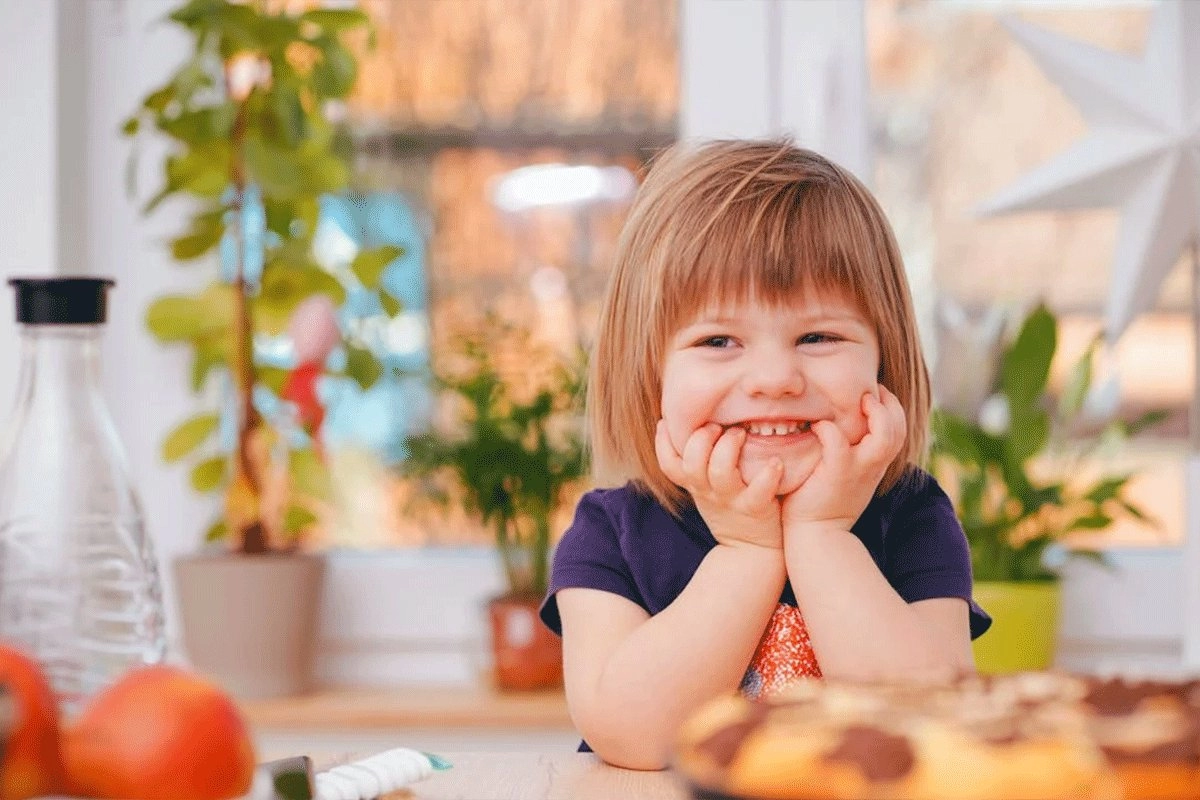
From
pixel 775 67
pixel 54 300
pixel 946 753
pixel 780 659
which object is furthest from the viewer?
pixel 775 67

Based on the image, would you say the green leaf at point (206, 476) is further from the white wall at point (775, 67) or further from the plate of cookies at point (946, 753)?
the plate of cookies at point (946, 753)

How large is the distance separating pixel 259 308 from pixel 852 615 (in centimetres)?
115

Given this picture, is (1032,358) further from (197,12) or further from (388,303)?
(197,12)

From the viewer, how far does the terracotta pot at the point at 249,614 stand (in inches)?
66.7

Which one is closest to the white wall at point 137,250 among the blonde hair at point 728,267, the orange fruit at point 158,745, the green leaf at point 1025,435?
the blonde hair at point 728,267

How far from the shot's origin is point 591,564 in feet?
3.37

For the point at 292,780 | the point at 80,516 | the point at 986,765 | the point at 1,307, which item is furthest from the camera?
the point at 1,307

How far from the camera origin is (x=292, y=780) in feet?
2.06

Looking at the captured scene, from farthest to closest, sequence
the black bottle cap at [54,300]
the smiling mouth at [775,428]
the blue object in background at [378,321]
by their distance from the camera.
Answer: the blue object in background at [378,321] → the smiling mouth at [775,428] → the black bottle cap at [54,300]

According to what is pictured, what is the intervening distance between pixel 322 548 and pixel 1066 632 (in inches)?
41.4

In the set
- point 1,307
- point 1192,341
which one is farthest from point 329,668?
point 1192,341

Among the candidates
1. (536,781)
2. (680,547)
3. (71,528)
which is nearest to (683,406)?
(680,547)

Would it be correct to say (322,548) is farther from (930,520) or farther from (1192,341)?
(1192,341)

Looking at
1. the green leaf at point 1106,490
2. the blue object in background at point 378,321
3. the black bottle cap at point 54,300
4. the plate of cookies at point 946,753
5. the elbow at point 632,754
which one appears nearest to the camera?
the plate of cookies at point 946,753
